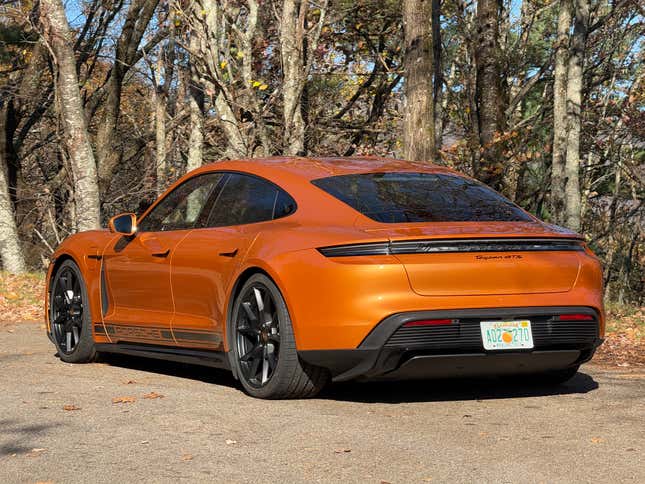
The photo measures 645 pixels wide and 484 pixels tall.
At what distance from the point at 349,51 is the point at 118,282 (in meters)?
16.4

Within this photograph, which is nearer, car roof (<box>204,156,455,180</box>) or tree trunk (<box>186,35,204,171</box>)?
car roof (<box>204,156,455,180</box>)

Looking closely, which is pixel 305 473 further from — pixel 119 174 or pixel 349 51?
pixel 119 174

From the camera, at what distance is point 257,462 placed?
5.36 m

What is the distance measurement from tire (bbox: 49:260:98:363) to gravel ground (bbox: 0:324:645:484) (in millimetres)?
821

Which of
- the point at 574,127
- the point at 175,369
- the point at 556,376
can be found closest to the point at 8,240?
the point at 574,127

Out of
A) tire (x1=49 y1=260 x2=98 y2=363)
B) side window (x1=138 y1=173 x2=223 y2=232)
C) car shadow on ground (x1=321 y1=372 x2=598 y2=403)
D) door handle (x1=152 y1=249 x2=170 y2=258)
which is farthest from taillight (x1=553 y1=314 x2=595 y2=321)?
tire (x1=49 y1=260 x2=98 y2=363)

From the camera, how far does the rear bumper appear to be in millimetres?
6523

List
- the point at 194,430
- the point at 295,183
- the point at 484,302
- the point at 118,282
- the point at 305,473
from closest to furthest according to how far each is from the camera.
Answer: the point at 305,473, the point at 194,430, the point at 484,302, the point at 295,183, the point at 118,282

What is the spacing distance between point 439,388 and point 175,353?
184 cm

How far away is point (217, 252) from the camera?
25.0ft

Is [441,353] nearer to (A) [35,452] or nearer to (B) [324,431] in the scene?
(B) [324,431]

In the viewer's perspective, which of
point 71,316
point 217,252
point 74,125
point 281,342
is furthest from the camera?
point 74,125

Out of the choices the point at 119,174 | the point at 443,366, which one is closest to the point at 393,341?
the point at 443,366

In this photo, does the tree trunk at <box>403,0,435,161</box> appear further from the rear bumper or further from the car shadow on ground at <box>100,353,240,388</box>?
the rear bumper
